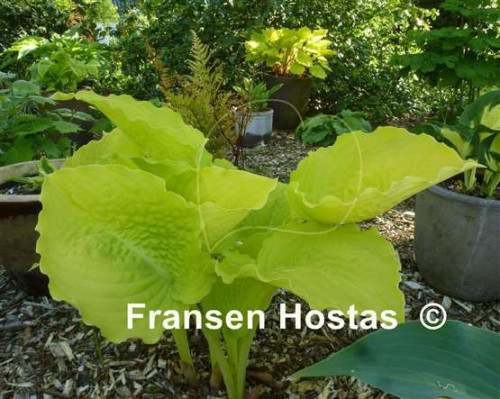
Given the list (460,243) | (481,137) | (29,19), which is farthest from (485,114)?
(29,19)

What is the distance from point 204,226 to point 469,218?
3.32 ft

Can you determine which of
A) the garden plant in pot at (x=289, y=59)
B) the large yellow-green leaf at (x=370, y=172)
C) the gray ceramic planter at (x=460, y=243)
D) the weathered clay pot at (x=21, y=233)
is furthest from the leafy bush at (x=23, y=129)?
the garden plant in pot at (x=289, y=59)

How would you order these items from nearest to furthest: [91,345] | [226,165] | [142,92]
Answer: [226,165], [91,345], [142,92]

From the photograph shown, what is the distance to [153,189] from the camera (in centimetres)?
60

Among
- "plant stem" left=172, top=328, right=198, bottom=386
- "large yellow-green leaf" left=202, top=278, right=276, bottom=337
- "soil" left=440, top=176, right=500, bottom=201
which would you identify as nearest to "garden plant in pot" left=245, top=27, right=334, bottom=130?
"soil" left=440, top=176, right=500, bottom=201

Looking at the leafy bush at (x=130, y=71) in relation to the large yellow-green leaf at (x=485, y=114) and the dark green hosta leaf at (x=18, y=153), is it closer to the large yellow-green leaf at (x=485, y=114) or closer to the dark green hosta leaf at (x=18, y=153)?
the dark green hosta leaf at (x=18, y=153)

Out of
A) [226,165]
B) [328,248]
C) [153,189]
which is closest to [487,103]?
[226,165]

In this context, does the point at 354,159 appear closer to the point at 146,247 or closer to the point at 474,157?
the point at 146,247

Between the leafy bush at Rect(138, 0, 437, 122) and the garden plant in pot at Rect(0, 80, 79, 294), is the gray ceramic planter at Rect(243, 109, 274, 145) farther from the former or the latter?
the garden plant in pot at Rect(0, 80, 79, 294)

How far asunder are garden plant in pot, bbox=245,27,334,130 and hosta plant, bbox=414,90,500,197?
72.6 inches

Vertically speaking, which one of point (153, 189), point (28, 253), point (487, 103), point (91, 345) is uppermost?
point (153, 189)

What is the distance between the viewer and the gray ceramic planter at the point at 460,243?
53.3 inches

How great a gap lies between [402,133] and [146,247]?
1.22ft

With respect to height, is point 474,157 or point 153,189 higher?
point 153,189
